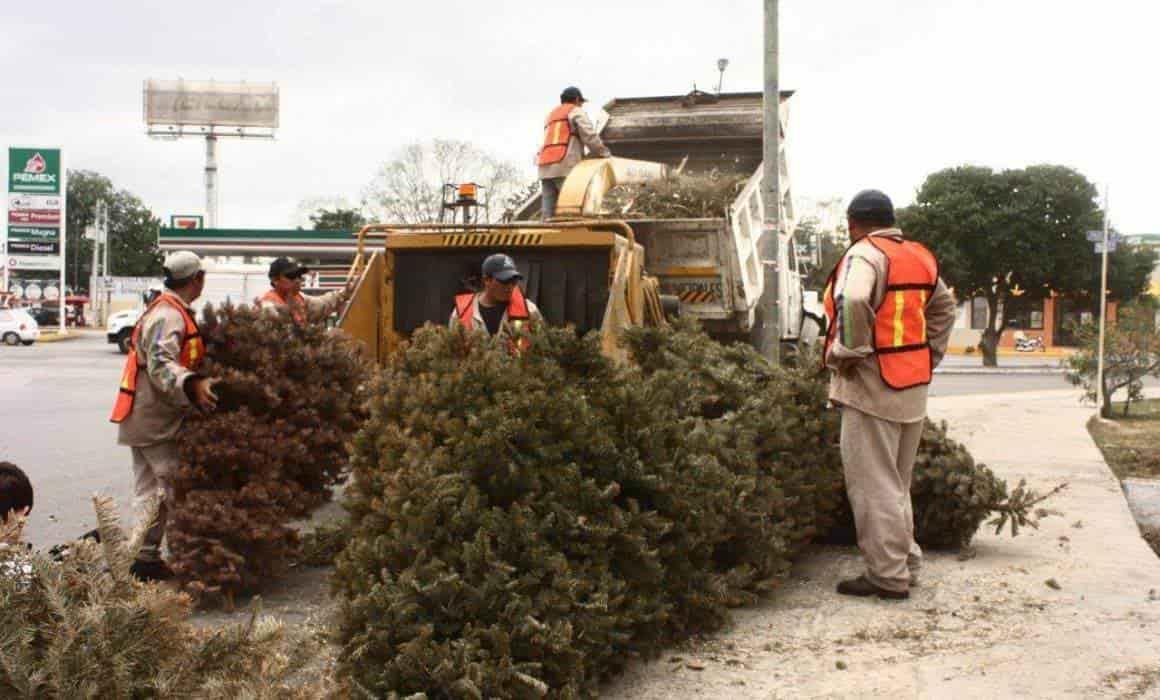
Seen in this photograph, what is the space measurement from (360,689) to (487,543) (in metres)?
0.56

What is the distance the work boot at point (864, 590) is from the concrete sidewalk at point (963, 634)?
0.14 feet

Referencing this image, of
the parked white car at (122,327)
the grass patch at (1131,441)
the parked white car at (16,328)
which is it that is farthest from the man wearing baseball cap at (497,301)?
the parked white car at (16,328)

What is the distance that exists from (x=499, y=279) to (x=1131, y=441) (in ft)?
33.5

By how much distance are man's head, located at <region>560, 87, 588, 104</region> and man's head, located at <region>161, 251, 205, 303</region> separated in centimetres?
561

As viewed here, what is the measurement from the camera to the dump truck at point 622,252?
344 inches

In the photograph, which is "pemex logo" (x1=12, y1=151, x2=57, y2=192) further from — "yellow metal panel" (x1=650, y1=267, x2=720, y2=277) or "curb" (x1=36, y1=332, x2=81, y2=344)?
"yellow metal panel" (x1=650, y1=267, x2=720, y2=277)

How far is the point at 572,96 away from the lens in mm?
11219

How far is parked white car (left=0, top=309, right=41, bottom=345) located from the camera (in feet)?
137

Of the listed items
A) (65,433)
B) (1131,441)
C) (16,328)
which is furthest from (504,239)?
(16,328)

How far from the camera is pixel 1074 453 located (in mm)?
12367

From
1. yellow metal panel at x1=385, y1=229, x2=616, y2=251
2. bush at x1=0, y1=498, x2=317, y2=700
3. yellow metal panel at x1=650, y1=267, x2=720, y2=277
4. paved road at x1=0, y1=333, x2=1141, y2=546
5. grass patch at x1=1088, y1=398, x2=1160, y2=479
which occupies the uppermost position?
yellow metal panel at x1=385, y1=229, x2=616, y2=251

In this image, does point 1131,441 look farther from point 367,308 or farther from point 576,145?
point 367,308

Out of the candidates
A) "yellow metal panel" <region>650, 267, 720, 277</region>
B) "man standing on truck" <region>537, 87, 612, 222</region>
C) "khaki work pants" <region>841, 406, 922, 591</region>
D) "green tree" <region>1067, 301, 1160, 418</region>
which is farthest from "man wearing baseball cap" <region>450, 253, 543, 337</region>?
"green tree" <region>1067, 301, 1160, 418</region>

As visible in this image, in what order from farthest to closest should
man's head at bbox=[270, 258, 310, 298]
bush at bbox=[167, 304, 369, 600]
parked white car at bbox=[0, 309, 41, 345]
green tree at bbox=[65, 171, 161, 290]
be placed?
green tree at bbox=[65, 171, 161, 290] → parked white car at bbox=[0, 309, 41, 345] → man's head at bbox=[270, 258, 310, 298] → bush at bbox=[167, 304, 369, 600]
